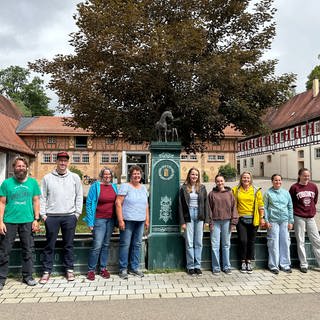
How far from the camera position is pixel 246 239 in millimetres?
5547

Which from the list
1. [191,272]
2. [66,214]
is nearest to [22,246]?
[66,214]

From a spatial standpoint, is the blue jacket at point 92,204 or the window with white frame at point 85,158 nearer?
the blue jacket at point 92,204

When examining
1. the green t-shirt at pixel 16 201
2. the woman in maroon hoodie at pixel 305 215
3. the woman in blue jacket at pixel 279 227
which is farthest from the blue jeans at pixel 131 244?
the woman in maroon hoodie at pixel 305 215

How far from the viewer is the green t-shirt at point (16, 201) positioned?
4754mm

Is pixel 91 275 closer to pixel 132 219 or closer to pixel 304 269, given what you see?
pixel 132 219

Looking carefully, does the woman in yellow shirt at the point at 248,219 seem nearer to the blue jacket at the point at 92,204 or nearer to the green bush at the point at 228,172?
the blue jacket at the point at 92,204

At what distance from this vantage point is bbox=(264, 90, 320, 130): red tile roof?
33.2 meters

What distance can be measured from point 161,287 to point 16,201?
230 centimetres

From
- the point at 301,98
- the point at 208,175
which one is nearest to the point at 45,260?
the point at 208,175

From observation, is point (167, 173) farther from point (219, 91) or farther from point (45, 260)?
point (219, 91)

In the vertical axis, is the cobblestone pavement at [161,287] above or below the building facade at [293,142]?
below

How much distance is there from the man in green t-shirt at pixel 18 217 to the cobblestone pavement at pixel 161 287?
11.6 inches

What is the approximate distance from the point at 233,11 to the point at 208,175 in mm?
25466

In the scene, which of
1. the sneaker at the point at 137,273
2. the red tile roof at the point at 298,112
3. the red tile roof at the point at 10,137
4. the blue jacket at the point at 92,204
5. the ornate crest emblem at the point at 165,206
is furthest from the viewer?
the red tile roof at the point at 298,112
